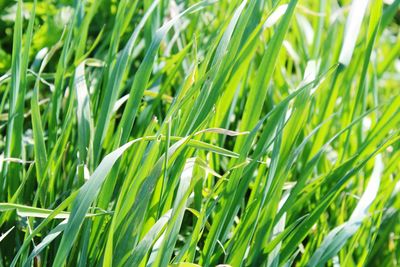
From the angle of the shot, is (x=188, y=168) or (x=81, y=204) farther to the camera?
(x=188, y=168)

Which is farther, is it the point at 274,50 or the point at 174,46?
the point at 174,46

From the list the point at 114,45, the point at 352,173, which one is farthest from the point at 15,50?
the point at 352,173

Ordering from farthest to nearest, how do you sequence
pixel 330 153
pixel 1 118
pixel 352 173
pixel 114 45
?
1. pixel 330 153
2. pixel 1 118
3. pixel 114 45
4. pixel 352 173

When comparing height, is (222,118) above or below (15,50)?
below

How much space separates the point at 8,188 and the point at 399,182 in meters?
0.72

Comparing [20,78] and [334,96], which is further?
[334,96]

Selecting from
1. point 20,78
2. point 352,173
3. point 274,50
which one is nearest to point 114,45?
point 20,78

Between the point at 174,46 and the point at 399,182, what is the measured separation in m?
0.59

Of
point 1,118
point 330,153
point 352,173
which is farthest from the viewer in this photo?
point 330,153

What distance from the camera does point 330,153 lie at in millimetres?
1630

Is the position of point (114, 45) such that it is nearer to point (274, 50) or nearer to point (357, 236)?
point (274, 50)

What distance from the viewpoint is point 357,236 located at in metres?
1.25

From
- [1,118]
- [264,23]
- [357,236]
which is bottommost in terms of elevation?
[357,236]

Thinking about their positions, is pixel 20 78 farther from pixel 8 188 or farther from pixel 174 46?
pixel 174 46
